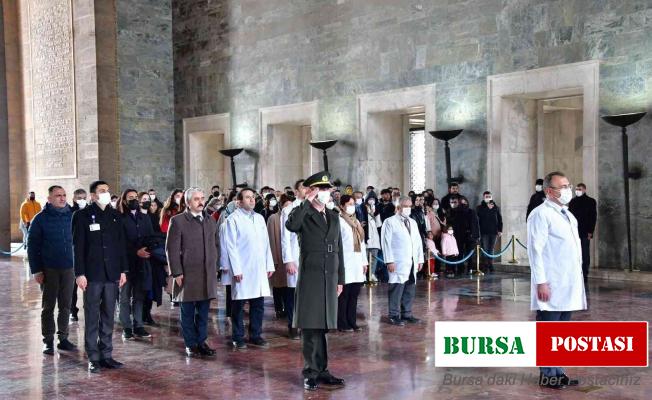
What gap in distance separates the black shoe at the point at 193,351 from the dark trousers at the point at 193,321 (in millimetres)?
39

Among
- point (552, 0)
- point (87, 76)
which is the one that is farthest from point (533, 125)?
point (87, 76)

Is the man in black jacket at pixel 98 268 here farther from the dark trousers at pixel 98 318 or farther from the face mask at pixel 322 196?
the face mask at pixel 322 196

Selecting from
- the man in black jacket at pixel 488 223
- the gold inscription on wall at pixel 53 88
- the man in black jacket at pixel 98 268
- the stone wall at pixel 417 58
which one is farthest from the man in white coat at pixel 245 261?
the gold inscription on wall at pixel 53 88

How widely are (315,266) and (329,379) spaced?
984 mm

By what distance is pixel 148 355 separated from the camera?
7941 mm

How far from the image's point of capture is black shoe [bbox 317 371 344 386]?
6457mm

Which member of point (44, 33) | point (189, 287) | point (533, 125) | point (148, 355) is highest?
point (44, 33)

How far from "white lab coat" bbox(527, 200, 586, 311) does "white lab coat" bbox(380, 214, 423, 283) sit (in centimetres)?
326

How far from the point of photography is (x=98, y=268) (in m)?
7.29

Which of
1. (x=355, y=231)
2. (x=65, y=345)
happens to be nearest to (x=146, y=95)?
(x=355, y=231)

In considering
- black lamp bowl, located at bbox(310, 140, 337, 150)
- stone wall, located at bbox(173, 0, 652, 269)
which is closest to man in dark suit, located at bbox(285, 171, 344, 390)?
stone wall, located at bbox(173, 0, 652, 269)

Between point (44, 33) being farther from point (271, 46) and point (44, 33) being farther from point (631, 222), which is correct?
point (631, 222)

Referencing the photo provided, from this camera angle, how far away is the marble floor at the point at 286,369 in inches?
248

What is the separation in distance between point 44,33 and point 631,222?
20.6 meters
